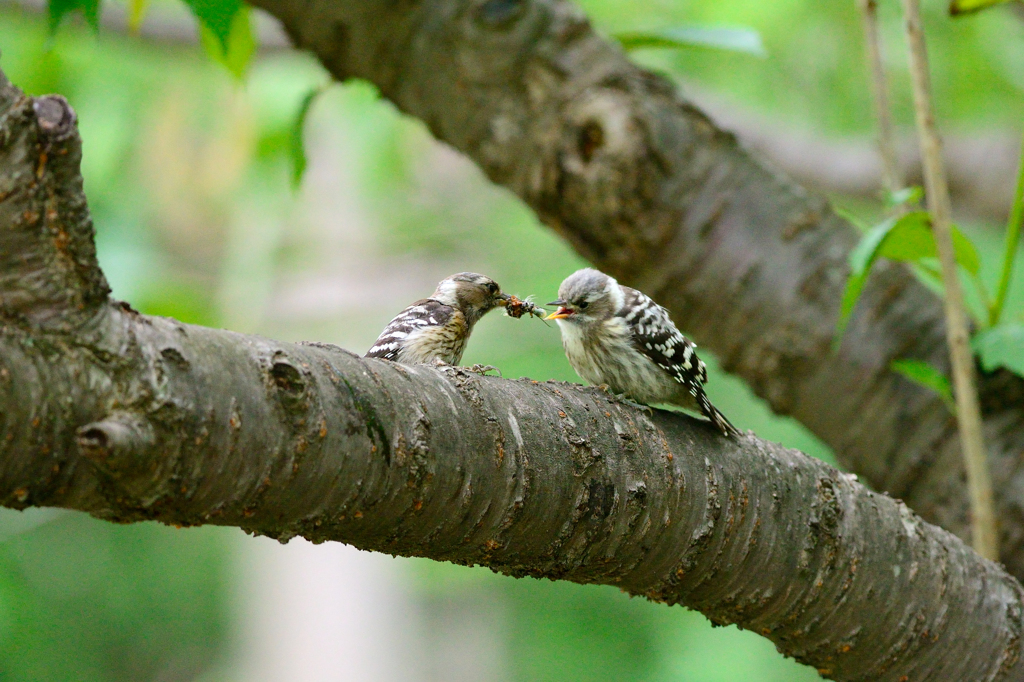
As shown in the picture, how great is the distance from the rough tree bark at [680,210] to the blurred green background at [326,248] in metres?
0.61

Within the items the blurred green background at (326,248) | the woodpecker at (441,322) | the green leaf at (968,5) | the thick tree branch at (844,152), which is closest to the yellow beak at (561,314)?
the woodpecker at (441,322)

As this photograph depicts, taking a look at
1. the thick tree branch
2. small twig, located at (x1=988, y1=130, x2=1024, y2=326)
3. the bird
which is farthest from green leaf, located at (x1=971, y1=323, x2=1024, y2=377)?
the thick tree branch

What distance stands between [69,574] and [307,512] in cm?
Answer: 1172

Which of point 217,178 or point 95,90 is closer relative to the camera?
point 95,90

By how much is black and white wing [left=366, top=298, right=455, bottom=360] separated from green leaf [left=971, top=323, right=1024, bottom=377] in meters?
1.82

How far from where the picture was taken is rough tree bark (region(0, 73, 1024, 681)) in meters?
1.25

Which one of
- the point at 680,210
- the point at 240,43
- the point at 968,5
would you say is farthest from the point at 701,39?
the point at 240,43

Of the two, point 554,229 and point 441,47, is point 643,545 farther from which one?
point 441,47

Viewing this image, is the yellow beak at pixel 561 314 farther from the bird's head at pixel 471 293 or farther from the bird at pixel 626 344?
the bird's head at pixel 471 293

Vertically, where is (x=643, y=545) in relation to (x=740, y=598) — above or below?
above

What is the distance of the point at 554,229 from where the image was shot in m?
3.48

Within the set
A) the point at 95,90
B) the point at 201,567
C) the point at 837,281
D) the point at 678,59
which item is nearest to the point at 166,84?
the point at 95,90

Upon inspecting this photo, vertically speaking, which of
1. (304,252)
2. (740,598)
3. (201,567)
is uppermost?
(740,598)

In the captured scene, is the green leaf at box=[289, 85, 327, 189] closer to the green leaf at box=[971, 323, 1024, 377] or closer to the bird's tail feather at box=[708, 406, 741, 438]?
the bird's tail feather at box=[708, 406, 741, 438]
